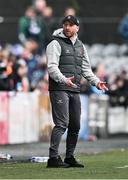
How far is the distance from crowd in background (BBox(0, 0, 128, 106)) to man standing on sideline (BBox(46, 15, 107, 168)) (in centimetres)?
711

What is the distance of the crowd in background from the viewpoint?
65.2 feet

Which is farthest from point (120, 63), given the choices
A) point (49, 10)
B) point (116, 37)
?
point (49, 10)

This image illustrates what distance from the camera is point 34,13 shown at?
72.9 ft

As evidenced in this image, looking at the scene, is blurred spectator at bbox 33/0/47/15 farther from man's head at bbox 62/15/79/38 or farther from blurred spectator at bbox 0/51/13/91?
man's head at bbox 62/15/79/38

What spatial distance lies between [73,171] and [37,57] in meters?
11.0

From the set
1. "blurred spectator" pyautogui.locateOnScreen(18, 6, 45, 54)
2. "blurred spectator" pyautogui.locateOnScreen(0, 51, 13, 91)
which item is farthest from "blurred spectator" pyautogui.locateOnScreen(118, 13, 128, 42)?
"blurred spectator" pyautogui.locateOnScreen(0, 51, 13, 91)

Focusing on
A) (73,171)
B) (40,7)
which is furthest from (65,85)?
(40,7)

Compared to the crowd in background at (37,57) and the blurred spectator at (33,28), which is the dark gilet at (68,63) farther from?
the blurred spectator at (33,28)

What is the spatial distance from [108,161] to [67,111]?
1.68 meters

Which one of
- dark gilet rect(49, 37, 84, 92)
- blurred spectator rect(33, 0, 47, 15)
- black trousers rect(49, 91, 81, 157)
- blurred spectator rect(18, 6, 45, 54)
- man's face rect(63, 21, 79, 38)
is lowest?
black trousers rect(49, 91, 81, 157)

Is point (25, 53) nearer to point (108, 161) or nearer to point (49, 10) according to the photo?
point (49, 10)

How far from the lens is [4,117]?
1808cm

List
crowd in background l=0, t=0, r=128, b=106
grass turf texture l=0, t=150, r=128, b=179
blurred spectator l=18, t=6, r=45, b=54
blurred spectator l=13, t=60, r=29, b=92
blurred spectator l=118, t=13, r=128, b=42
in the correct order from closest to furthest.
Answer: grass turf texture l=0, t=150, r=128, b=179, blurred spectator l=13, t=60, r=29, b=92, crowd in background l=0, t=0, r=128, b=106, blurred spectator l=18, t=6, r=45, b=54, blurred spectator l=118, t=13, r=128, b=42

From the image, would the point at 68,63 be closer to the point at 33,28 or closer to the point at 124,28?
the point at 33,28
